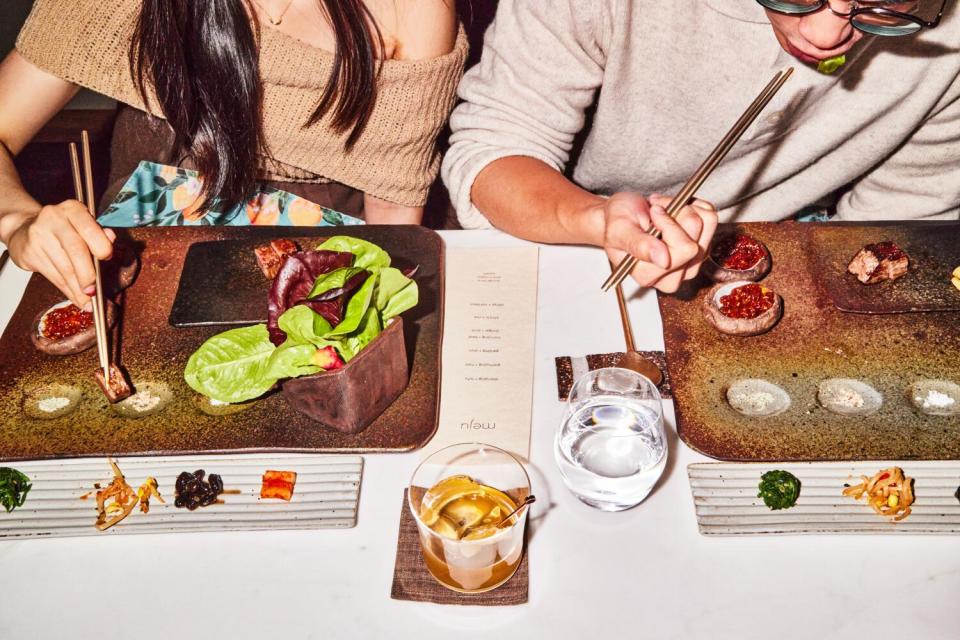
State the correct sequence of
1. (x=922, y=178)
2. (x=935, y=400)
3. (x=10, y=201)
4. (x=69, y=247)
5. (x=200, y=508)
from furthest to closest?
1. (x=922, y=178)
2. (x=10, y=201)
3. (x=69, y=247)
4. (x=935, y=400)
5. (x=200, y=508)

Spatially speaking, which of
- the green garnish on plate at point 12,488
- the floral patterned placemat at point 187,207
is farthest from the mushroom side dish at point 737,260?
the green garnish on plate at point 12,488

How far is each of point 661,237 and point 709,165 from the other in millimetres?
153

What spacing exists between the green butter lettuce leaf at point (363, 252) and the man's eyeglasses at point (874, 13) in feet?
2.77

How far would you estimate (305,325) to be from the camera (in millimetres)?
1179

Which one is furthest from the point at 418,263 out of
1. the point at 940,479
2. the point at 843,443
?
the point at 940,479

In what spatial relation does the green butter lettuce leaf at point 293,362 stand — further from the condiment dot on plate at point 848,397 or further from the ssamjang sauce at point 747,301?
the condiment dot on plate at point 848,397

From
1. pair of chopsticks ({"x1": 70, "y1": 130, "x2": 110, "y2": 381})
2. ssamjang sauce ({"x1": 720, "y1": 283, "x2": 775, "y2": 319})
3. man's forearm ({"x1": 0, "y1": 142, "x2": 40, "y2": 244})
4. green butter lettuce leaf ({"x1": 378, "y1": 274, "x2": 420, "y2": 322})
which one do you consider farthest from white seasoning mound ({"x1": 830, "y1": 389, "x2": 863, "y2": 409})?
man's forearm ({"x1": 0, "y1": 142, "x2": 40, "y2": 244})

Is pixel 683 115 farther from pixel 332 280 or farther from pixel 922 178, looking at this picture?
pixel 332 280

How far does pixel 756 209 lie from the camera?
6.61 ft

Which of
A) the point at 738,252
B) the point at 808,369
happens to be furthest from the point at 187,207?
the point at 808,369

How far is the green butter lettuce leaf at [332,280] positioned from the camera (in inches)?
48.1

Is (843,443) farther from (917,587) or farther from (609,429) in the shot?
(609,429)

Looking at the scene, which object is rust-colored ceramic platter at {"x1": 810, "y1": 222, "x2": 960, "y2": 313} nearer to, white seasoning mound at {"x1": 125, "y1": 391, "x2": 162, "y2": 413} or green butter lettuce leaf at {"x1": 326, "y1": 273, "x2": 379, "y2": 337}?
green butter lettuce leaf at {"x1": 326, "y1": 273, "x2": 379, "y2": 337}

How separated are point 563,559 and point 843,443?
1.77 ft
